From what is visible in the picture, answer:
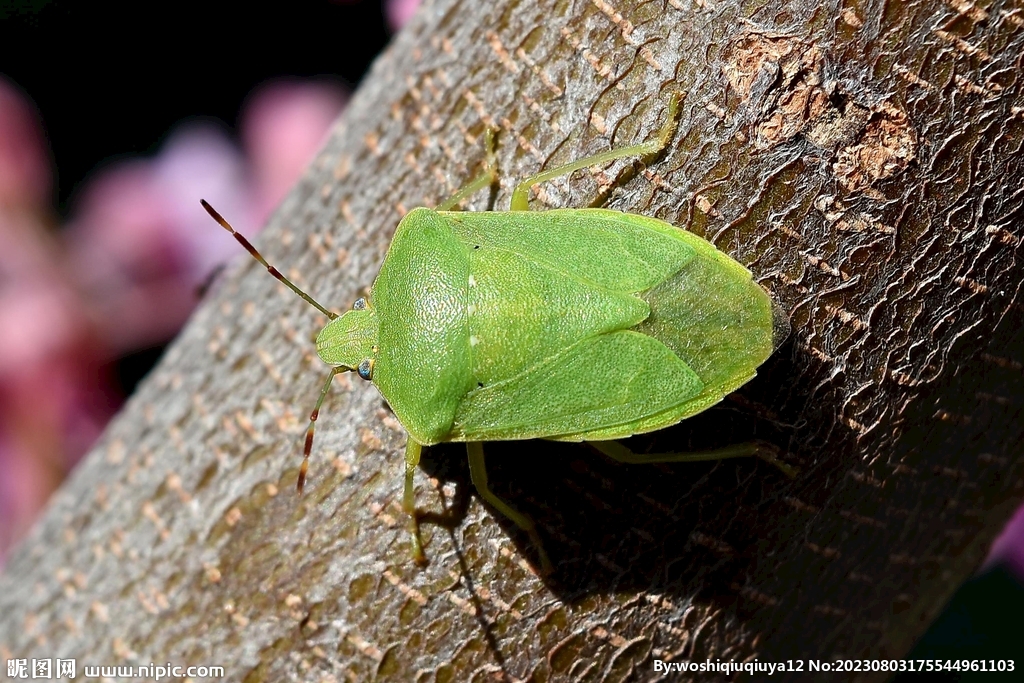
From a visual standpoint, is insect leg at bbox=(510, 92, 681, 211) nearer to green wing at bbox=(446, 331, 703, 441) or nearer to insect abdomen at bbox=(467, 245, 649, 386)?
insect abdomen at bbox=(467, 245, 649, 386)

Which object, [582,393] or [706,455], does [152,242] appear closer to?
[582,393]

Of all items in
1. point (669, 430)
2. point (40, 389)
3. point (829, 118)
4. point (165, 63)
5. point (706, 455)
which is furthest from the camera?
point (165, 63)

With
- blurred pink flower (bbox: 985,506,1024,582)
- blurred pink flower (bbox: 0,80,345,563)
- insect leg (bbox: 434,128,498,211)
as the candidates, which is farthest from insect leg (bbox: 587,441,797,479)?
blurred pink flower (bbox: 0,80,345,563)

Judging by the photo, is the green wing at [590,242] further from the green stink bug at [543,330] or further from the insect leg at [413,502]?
the insect leg at [413,502]

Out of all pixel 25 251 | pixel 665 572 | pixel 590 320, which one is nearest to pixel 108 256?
pixel 25 251

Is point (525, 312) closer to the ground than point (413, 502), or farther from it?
farther from it

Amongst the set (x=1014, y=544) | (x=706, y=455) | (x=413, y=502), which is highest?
(x=413, y=502)

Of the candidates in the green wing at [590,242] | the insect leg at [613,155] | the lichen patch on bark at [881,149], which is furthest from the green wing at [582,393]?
the lichen patch on bark at [881,149]

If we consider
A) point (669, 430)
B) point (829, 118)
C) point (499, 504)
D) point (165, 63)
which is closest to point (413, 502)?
point (499, 504)
